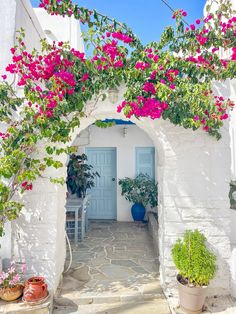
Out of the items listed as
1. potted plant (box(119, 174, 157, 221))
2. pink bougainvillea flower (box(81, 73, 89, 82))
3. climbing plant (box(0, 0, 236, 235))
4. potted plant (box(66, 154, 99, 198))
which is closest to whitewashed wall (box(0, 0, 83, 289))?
climbing plant (box(0, 0, 236, 235))

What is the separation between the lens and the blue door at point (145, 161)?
9250 millimetres

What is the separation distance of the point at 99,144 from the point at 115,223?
2972mm

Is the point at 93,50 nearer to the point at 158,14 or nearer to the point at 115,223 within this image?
the point at 158,14

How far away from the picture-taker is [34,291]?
3.44m

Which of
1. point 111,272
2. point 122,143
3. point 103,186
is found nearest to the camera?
point 111,272

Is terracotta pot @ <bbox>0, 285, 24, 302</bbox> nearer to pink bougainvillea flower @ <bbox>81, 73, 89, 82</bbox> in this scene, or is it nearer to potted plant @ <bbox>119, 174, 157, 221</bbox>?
pink bougainvillea flower @ <bbox>81, 73, 89, 82</bbox>

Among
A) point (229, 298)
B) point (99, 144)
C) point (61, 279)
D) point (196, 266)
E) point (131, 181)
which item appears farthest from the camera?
point (99, 144)

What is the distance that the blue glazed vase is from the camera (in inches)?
343

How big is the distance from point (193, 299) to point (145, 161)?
6172 millimetres

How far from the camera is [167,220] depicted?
3945mm

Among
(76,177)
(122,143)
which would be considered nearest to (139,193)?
(122,143)

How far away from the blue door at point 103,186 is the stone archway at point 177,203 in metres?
5.38

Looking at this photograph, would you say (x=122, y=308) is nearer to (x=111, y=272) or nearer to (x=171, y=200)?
(x=111, y=272)

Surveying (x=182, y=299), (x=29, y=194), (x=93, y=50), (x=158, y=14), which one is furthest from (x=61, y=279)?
(x=158, y=14)
